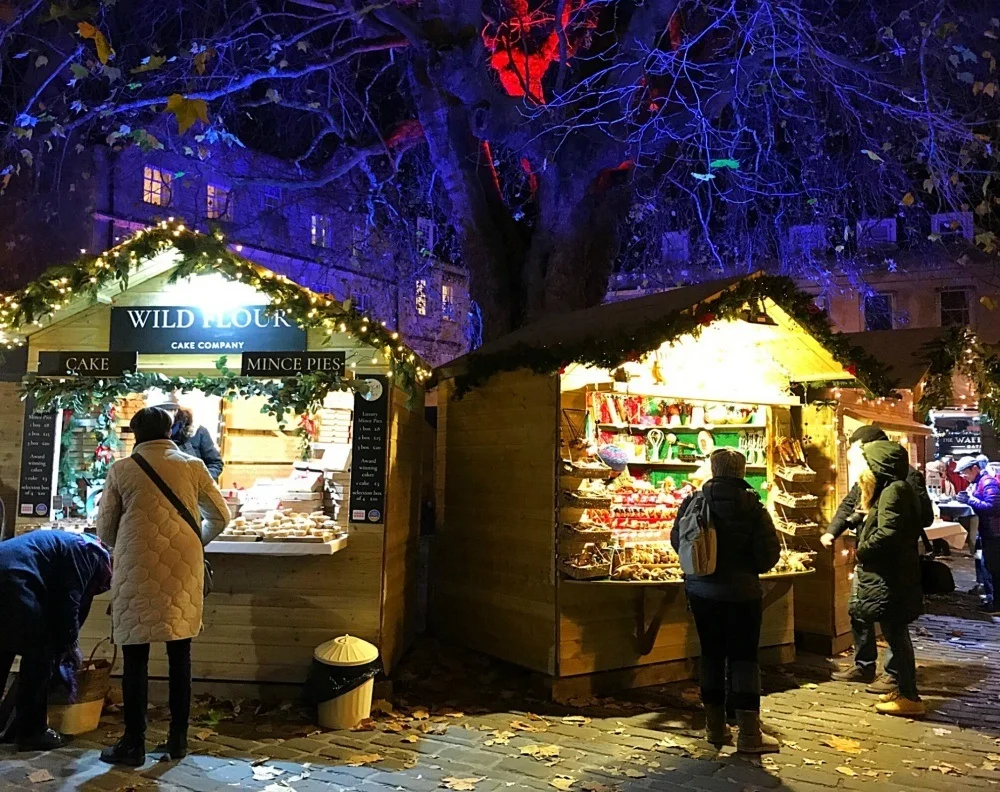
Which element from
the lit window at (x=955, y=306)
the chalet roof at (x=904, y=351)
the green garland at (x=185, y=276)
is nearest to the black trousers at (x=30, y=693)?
the green garland at (x=185, y=276)

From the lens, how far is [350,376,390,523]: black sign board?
6.04 meters

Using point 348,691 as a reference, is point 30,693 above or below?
above

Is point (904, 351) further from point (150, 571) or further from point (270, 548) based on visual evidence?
point (150, 571)

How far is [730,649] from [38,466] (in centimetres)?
538

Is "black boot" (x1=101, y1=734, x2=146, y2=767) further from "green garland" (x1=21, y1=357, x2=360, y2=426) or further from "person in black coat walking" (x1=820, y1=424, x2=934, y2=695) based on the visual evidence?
"person in black coat walking" (x1=820, y1=424, x2=934, y2=695)

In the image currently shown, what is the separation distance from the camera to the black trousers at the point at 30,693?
466cm

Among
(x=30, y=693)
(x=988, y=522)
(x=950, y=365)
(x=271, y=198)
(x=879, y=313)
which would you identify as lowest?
(x=30, y=693)

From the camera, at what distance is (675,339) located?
20.2 feet

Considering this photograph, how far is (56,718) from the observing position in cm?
502

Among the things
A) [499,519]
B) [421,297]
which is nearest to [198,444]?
[499,519]

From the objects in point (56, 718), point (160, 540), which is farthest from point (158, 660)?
point (160, 540)

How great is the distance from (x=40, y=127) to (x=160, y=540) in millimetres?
13685

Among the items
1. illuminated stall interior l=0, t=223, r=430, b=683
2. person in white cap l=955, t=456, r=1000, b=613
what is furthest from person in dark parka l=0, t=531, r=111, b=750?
person in white cap l=955, t=456, r=1000, b=613

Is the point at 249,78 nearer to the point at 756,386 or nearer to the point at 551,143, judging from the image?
the point at 551,143
